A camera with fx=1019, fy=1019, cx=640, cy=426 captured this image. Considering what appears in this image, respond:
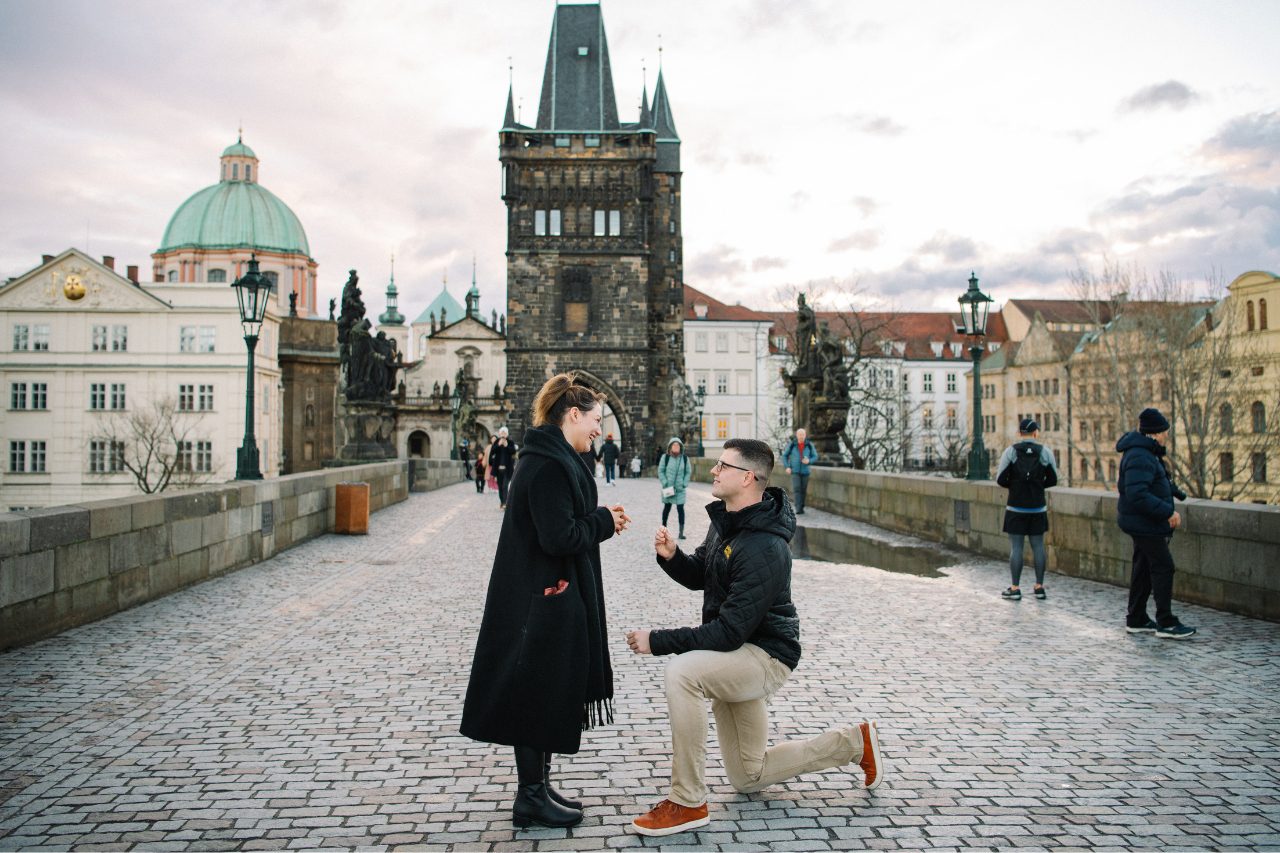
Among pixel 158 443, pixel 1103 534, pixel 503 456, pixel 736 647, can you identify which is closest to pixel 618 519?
pixel 736 647

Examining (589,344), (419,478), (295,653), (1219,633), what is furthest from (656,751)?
(589,344)

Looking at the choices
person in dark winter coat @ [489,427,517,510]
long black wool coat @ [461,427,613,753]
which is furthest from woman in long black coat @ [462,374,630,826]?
person in dark winter coat @ [489,427,517,510]

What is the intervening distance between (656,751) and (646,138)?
4826 cm

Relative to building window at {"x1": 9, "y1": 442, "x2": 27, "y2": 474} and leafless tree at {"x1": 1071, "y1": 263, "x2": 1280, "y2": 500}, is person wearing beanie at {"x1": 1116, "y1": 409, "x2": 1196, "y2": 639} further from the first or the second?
building window at {"x1": 9, "y1": 442, "x2": 27, "y2": 474}

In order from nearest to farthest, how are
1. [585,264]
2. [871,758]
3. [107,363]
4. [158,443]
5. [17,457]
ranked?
[871,758]
[585,264]
[158,443]
[17,457]
[107,363]

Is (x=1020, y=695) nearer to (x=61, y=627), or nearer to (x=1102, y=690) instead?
(x=1102, y=690)

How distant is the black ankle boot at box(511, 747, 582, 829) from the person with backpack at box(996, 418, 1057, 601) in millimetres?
6217

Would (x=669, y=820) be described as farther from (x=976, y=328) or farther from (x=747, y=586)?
(x=976, y=328)

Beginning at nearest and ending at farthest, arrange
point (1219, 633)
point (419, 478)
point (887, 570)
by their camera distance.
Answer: point (1219, 633)
point (887, 570)
point (419, 478)

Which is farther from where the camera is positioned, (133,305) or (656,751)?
(133,305)

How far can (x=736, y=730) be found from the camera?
13.0ft

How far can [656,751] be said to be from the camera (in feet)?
15.4

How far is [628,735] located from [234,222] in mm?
78039

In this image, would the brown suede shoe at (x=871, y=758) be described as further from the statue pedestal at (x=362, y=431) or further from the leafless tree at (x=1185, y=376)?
the leafless tree at (x=1185, y=376)
